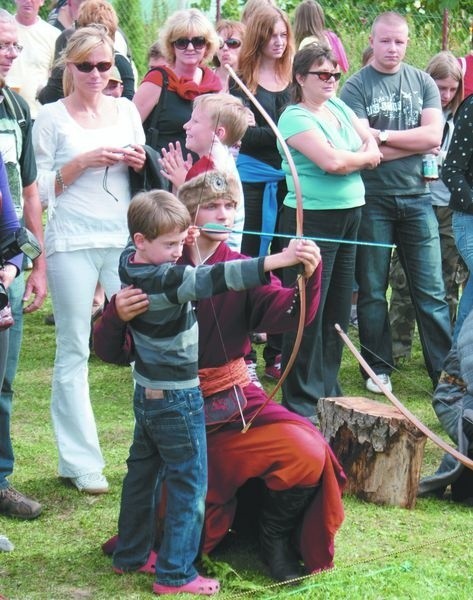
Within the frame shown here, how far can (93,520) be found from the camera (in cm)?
519

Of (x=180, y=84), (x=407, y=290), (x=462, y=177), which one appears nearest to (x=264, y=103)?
(x=180, y=84)

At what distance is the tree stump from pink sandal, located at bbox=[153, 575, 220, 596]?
1.31 meters

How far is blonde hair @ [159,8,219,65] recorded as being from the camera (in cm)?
687

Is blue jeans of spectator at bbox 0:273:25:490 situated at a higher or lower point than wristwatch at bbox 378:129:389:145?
lower

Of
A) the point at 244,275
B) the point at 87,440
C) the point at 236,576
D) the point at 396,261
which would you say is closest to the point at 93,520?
the point at 87,440

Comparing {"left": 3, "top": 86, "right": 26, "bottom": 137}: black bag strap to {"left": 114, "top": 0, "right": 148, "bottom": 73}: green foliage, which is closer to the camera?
{"left": 3, "top": 86, "right": 26, "bottom": 137}: black bag strap

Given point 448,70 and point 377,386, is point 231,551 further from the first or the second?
point 448,70

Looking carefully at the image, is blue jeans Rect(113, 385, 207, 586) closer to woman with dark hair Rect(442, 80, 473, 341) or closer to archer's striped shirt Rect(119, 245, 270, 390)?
archer's striped shirt Rect(119, 245, 270, 390)

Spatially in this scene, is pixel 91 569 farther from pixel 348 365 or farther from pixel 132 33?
pixel 132 33

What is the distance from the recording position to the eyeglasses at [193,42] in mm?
6879

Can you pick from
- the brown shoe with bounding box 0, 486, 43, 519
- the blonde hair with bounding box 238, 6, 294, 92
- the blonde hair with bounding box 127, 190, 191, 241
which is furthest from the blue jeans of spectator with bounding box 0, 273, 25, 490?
the blonde hair with bounding box 238, 6, 294, 92

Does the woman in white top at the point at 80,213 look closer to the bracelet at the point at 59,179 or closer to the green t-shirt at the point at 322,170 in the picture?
the bracelet at the point at 59,179

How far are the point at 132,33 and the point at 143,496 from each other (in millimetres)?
12290

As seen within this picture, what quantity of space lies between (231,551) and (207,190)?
150 cm
